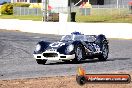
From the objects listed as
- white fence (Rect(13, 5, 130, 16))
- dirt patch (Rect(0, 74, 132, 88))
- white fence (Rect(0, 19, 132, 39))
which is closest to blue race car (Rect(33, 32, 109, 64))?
dirt patch (Rect(0, 74, 132, 88))

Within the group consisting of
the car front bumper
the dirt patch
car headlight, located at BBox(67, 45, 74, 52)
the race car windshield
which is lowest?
the car front bumper

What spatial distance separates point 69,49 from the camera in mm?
17094

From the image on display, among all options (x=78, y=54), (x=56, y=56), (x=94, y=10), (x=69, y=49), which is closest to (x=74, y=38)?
(x=78, y=54)

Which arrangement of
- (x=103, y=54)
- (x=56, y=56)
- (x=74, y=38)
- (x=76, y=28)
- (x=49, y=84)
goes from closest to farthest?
(x=49, y=84) → (x=56, y=56) → (x=74, y=38) → (x=103, y=54) → (x=76, y=28)

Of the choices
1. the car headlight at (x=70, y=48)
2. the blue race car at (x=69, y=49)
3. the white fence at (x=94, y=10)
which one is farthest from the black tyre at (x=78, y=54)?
the white fence at (x=94, y=10)

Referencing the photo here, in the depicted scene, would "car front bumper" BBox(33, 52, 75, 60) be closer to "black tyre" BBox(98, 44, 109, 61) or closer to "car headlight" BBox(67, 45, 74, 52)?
"car headlight" BBox(67, 45, 74, 52)

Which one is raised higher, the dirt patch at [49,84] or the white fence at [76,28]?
the dirt patch at [49,84]

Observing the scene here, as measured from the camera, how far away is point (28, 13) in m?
84.3

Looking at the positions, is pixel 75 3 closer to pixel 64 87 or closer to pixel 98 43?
pixel 98 43

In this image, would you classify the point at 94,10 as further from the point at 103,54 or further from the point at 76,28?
the point at 103,54

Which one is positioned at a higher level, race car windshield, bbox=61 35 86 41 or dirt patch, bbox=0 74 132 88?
race car windshield, bbox=61 35 86 41

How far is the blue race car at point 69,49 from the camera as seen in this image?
671 inches

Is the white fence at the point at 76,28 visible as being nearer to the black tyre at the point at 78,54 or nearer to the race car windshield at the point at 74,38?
the race car windshield at the point at 74,38

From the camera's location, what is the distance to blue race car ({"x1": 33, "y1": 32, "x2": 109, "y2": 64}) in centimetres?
1704
